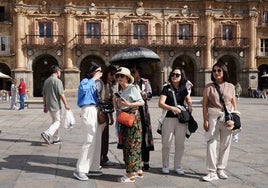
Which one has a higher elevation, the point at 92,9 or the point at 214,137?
the point at 92,9

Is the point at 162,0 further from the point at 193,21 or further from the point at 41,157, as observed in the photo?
the point at 41,157

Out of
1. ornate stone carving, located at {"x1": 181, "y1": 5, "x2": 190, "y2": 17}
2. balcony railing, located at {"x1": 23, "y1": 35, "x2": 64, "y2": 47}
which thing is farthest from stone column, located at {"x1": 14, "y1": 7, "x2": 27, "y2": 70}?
ornate stone carving, located at {"x1": 181, "y1": 5, "x2": 190, "y2": 17}

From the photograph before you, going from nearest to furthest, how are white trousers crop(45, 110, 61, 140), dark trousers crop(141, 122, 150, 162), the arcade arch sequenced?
dark trousers crop(141, 122, 150, 162)
white trousers crop(45, 110, 61, 140)
the arcade arch

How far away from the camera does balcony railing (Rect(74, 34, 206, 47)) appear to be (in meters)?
37.7

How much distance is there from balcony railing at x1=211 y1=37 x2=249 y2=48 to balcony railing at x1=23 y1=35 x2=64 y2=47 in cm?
1497

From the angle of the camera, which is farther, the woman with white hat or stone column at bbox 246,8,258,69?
stone column at bbox 246,8,258,69

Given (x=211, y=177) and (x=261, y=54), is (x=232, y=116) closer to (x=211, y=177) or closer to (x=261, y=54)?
(x=211, y=177)

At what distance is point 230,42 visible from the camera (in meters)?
40.0

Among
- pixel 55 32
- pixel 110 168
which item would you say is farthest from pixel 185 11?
pixel 110 168

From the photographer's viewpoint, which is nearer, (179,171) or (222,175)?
(222,175)

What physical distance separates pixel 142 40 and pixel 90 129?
32.8 meters

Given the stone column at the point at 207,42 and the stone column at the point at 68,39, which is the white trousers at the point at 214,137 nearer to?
the stone column at the point at 68,39

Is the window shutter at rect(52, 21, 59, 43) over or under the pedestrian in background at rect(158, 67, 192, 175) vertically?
over

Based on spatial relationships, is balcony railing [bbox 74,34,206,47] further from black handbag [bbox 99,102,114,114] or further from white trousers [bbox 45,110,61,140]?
black handbag [bbox 99,102,114,114]
